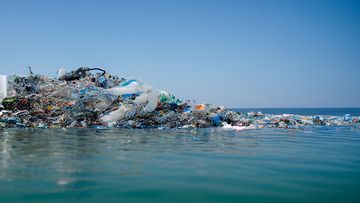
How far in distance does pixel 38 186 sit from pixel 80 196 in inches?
26.1

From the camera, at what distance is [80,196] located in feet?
11.4

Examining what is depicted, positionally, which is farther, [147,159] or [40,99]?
[40,99]

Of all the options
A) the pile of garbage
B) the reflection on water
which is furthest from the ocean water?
the pile of garbage

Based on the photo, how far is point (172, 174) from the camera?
4637mm

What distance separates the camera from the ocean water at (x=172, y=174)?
3637mm

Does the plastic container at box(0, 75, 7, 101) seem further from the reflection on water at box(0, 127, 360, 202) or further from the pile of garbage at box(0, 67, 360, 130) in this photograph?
the reflection on water at box(0, 127, 360, 202)

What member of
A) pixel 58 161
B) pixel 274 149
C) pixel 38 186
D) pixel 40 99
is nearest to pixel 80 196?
pixel 38 186

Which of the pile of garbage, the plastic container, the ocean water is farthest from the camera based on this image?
the plastic container

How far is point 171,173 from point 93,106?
884 centimetres

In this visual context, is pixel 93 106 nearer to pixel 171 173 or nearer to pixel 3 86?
pixel 3 86

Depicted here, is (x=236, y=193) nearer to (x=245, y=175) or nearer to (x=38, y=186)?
(x=245, y=175)

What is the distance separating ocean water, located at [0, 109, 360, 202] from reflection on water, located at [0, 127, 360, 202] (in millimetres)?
11

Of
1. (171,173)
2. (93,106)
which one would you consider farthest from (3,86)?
(171,173)

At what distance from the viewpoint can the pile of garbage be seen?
1212 cm
